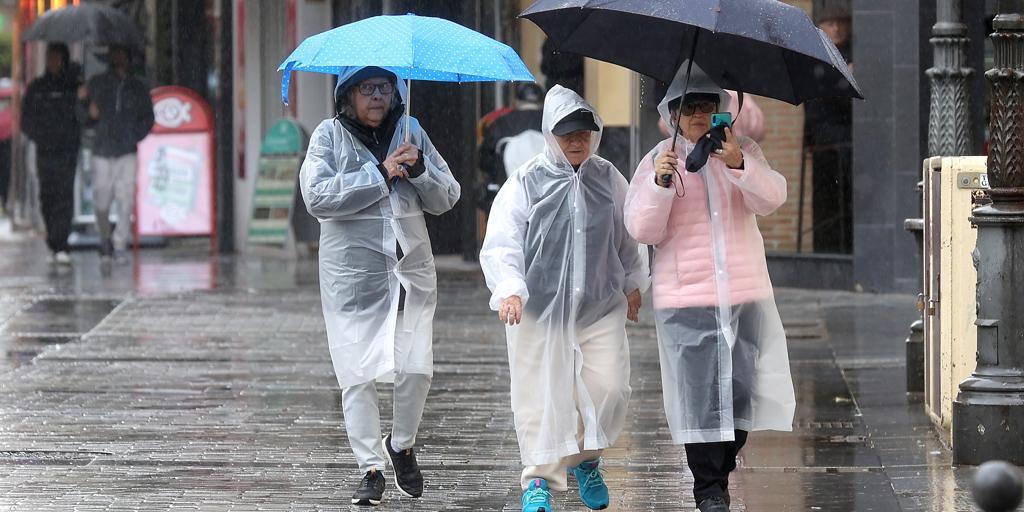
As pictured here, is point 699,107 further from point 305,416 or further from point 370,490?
point 305,416

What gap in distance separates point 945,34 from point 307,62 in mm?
3664

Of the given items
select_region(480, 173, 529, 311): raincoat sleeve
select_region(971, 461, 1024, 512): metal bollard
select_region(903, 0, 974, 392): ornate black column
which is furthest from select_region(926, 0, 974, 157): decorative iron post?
select_region(971, 461, 1024, 512): metal bollard

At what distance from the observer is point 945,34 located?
867 cm

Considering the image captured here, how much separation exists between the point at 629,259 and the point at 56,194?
11343 millimetres

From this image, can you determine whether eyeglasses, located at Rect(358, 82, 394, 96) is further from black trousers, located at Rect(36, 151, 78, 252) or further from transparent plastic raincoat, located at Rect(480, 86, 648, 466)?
black trousers, located at Rect(36, 151, 78, 252)

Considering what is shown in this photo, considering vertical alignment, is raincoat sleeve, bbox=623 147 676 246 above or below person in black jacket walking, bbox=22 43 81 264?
below

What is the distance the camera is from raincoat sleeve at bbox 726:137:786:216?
5988mm

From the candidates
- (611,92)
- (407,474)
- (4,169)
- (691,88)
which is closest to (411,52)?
(691,88)

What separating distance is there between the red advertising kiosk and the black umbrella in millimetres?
1304

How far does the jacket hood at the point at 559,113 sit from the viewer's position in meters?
6.15

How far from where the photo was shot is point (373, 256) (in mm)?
6684

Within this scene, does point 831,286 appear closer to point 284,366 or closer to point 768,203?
point 284,366

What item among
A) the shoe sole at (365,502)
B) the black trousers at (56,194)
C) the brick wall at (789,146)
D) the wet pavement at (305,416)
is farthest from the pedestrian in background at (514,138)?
the shoe sole at (365,502)

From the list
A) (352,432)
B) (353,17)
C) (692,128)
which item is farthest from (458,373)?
(353,17)
